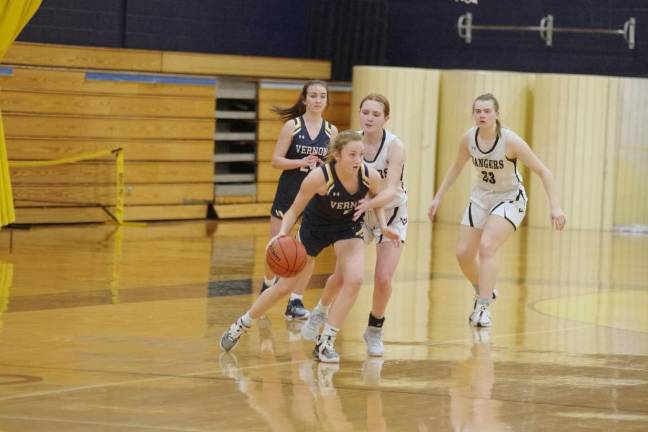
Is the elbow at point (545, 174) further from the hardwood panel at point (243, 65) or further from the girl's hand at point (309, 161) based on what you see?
the hardwood panel at point (243, 65)

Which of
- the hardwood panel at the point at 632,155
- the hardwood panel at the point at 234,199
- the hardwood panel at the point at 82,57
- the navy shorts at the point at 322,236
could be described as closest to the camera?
the navy shorts at the point at 322,236

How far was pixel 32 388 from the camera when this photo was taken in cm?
717

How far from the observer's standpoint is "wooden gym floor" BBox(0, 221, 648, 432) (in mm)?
6742

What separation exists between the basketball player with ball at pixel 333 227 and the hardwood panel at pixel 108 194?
831 centimetres

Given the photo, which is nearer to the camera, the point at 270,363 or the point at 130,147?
the point at 270,363

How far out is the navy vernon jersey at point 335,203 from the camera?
8242 mm

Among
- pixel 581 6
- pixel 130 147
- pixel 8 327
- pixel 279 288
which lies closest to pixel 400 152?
pixel 279 288

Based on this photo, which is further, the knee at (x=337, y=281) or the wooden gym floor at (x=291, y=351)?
the knee at (x=337, y=281)

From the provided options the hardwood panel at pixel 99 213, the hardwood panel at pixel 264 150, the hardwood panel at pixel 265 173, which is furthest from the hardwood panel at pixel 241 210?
the hardwood panel at pixel 264 150

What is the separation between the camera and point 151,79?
57.3 ft

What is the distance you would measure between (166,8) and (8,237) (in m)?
4.68

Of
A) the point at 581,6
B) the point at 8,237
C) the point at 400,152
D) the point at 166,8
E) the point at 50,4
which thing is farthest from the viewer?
the point at 581,6

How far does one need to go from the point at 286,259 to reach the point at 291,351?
2.86 ft

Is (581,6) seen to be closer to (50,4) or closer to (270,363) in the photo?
(50,4)
